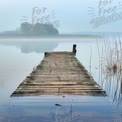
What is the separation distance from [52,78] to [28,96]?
5.74 ft

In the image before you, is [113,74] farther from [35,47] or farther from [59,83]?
[35,47]

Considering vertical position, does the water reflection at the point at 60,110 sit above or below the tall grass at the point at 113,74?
below

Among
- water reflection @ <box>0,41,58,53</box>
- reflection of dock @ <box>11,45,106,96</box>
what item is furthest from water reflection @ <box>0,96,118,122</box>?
water reflection @ <box>0,41,58,53</box>

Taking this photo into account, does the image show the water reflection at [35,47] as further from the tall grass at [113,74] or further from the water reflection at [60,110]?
the water reflection at [60,110]

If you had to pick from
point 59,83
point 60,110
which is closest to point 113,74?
point 59,83

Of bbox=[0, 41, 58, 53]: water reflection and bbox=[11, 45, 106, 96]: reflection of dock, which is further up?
bbox=[0, 41, 58, 53]: water reflection

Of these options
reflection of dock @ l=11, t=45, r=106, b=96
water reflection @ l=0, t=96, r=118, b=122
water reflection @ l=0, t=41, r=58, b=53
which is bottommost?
water reflection @ l=0, t=96, r=118, b=122

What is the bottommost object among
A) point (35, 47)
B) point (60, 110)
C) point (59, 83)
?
point (60, 110)

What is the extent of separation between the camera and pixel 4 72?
15.2 m

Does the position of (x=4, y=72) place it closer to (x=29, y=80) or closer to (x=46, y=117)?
(x=29, y=80)

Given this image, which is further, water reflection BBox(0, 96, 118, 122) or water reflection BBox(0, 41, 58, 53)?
water reflection BBox(0, 41, 58, 53)

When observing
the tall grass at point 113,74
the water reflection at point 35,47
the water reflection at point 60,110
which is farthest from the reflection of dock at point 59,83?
the water reflection at point 35,47

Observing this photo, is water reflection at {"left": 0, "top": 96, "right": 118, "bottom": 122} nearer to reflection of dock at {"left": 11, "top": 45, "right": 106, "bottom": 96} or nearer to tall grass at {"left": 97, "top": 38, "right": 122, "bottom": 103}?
reflection of dock at {"left": 11, "top": 45, "right": 106, "bottom": 96}

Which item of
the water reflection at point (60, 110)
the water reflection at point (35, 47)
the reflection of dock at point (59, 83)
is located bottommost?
the water reflection at point (60, 110)
